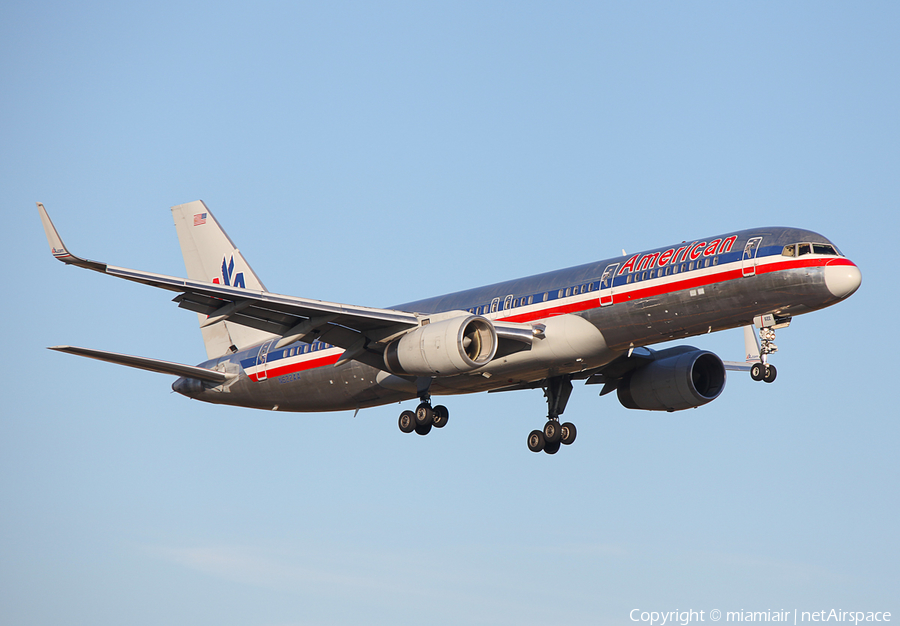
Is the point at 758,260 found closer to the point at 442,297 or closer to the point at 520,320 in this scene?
the point at 520,320

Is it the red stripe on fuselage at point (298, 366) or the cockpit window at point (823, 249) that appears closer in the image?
the cockpit window at point (823, 249)

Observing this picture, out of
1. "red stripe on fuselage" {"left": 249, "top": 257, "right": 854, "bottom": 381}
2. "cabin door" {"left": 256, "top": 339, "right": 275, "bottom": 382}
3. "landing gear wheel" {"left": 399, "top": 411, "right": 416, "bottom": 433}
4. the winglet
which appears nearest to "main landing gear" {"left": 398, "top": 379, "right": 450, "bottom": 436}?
"landing gear wheel" {"left": 399, "top": 411, "right": 416, "bottom": 433}

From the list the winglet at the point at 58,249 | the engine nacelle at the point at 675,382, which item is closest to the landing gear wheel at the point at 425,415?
the engine nacelle at the point at 675,382

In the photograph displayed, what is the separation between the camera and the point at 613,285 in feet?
117

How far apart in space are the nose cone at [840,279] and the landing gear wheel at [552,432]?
12.7m

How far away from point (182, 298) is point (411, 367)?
7.53 metres

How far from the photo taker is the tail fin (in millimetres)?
48219

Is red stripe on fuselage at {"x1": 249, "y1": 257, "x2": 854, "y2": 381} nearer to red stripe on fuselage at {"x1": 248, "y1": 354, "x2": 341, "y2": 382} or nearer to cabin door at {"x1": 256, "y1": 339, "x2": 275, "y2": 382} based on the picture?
red stripe on fuselage at {"x1": 248, "y1": 354, "x2": 341, "y2": 382}

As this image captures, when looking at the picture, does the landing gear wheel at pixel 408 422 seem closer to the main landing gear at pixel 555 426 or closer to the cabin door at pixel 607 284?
the main landing gear at pixel 555 426

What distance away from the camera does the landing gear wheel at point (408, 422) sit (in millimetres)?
39844

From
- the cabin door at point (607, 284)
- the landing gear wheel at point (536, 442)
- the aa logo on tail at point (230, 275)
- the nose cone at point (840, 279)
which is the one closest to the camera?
the nose cone at point (840, 279)

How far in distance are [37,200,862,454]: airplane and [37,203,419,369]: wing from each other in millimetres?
55

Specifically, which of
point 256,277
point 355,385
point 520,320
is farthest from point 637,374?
point 256,277

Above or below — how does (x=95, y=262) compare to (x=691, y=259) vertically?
below
